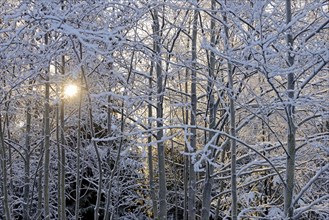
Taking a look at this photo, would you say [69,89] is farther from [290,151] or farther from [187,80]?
[290,151]

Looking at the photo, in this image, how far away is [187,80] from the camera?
15.2ft

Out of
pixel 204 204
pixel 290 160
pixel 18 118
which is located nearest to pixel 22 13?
pixel 290 160

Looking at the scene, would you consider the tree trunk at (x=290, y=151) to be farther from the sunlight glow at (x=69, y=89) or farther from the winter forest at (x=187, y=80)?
the sunlight glow at (x=69, y=89)

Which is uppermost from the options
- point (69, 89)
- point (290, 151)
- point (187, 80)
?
point (187, 80)

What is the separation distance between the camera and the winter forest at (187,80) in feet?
7.88

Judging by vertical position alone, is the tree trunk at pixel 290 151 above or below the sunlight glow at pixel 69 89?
below

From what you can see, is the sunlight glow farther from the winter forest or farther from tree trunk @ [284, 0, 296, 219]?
tree trunk @ [284, 0, 296, 219]

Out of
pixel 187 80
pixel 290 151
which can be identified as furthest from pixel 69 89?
pixel 290 151

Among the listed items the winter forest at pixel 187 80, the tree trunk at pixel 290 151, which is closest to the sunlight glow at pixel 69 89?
the winter forest at pixel 187 80

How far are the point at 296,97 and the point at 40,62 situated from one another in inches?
73.6

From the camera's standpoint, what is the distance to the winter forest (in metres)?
2.40

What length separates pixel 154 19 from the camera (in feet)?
14.4

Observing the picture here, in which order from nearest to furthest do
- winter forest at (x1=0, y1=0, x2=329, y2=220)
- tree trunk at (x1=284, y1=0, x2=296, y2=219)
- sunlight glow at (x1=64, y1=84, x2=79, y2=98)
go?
1. winter forest at (x1=0, y1=0, x2=329, y2=220)
2. tree trunk at (x1=284, y1=0, x2=296, y2=219)
3. sunlight glow at (x1=64, y1=84, x2=79, y2=98)

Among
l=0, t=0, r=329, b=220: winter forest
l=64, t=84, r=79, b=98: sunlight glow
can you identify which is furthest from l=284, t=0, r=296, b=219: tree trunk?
l=64, t=84, r=79, b=98: sunlight glow
